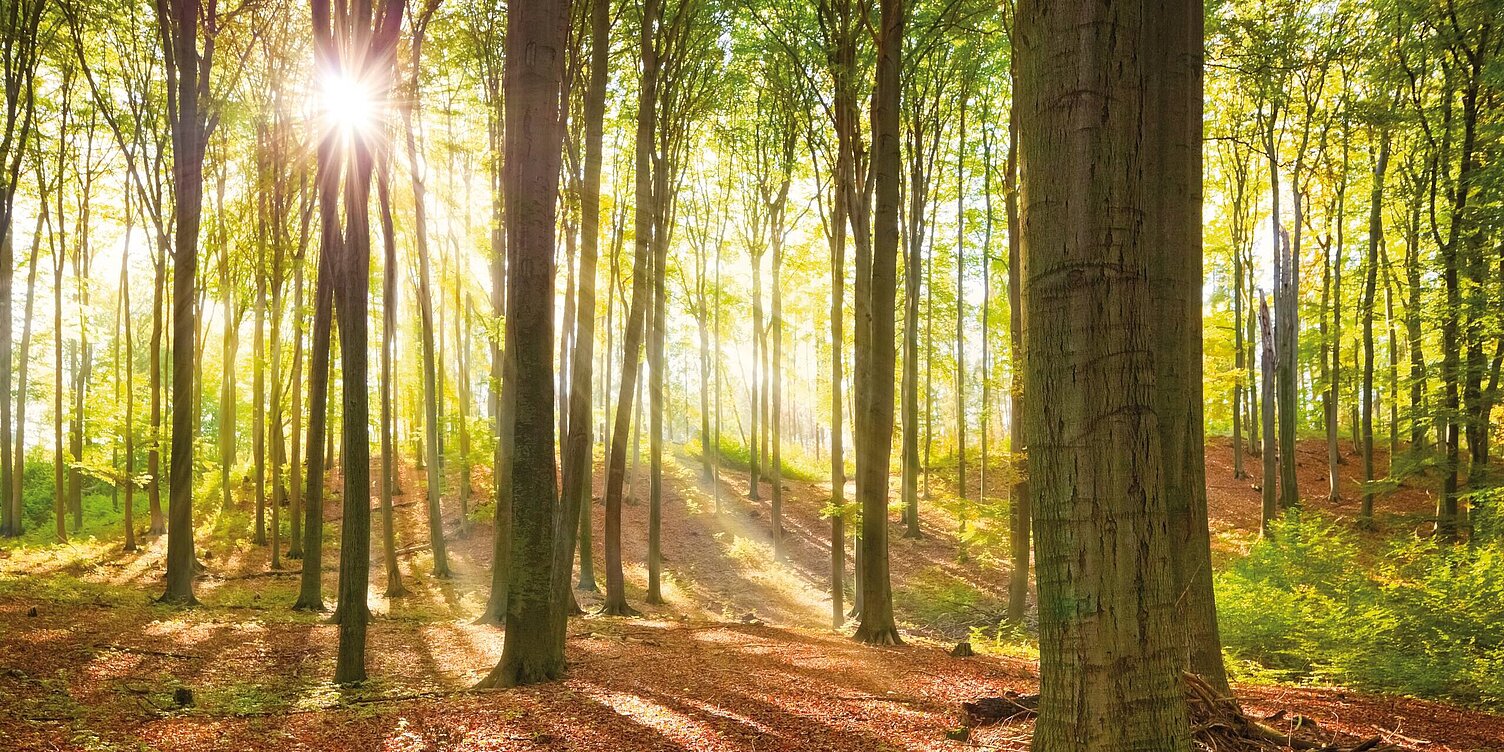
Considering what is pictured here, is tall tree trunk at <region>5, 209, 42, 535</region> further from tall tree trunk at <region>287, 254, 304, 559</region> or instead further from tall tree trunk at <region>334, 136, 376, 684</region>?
tall tree trunk at <region>334, 136, 376, 684</region>

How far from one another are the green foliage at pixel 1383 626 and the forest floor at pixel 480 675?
0.86 m

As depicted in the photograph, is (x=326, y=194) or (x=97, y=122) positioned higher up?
(x=97, y=122)

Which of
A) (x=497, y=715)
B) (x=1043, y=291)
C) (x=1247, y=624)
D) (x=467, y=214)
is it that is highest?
(x=467, y=214)

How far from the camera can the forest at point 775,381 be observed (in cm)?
247

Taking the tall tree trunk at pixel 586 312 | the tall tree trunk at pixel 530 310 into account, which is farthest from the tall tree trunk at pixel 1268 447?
the tall tree trunk at pixel 530 310

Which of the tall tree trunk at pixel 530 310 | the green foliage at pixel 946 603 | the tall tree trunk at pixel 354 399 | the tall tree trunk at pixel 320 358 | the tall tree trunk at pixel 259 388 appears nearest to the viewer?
the tall tree trunk at pixel 530 310

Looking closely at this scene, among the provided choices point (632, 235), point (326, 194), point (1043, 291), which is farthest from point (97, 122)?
point (1043, 291)

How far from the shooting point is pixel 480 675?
293 inches

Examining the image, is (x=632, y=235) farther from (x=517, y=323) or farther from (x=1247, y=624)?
(x=1247, y=624)

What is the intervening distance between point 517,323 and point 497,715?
10.3 feet

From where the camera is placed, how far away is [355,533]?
7086 millimetres

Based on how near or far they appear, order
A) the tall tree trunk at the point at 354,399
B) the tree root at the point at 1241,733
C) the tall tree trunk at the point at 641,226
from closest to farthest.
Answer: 1. the tree root at the point at 1241,733
2. the tall tree trunk at the point at 354,399
3. the tall tree trunk at the point at 641,226

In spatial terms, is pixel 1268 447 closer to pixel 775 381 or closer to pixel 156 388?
pixel 775 381

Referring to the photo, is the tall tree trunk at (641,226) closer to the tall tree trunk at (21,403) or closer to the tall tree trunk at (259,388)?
the tall tree trunk at (259,388)
